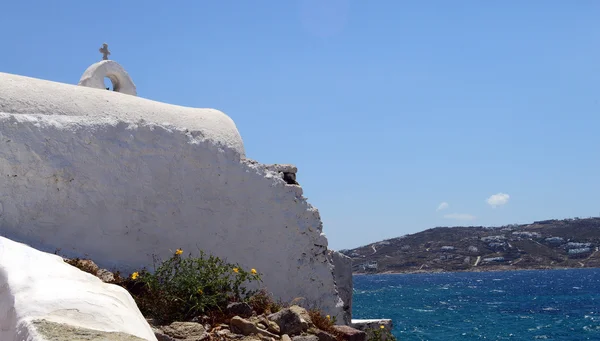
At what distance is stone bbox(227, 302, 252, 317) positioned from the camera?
6.32 metres

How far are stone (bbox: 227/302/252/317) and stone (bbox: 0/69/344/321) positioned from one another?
4.05 feet

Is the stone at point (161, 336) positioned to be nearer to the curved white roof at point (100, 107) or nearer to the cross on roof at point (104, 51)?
the curved white roof at point (100, 107)

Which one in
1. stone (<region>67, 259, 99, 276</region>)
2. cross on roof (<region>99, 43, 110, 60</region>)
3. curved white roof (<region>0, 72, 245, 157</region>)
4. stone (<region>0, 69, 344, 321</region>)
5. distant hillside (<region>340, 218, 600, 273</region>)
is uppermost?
distant hillside (<region>340, 218, 600, 273</region>)

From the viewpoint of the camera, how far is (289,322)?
6.19 m

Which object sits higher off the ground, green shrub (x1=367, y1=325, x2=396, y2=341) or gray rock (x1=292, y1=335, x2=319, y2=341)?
gray rock (x1=292, y1=335, x2=319, y2=341)

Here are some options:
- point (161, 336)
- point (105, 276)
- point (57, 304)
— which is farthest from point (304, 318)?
point (57, 304)

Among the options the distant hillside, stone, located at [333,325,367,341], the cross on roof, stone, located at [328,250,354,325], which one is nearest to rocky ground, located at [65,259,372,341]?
stone, located at [333,325,367,341]

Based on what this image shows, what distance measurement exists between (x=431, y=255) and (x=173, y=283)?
3407 inches

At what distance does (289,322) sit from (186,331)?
0.99 metres

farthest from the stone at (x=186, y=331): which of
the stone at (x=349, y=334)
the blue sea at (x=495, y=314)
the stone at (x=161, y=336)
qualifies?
the blue sea at (x=495, y=314)

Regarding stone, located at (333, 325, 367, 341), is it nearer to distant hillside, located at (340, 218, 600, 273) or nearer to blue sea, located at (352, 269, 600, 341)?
blue sea, located at (352, 269, 600, 341)

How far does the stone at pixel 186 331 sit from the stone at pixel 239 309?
54cm

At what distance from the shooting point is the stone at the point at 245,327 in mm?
5914

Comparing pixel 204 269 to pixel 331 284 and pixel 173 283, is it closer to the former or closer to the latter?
pixel 173 283
